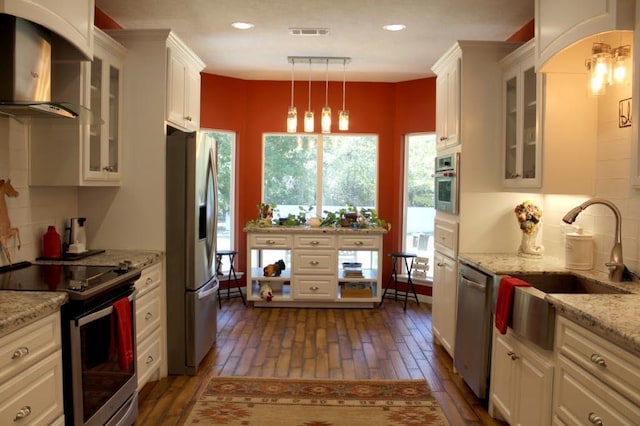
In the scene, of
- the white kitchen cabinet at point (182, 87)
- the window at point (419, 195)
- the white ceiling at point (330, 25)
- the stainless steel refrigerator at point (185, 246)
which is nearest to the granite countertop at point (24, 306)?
the stainless steel refrigerator at point (185, 246)

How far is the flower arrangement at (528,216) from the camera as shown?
3.56 meters

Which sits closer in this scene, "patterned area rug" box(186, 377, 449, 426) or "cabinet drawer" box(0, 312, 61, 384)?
"cabinet drawer" box(0, 312, 61, 384)

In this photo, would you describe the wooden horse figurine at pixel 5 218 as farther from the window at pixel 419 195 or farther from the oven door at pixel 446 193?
the window at pixel 419 195

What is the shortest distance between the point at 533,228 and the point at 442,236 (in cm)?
80

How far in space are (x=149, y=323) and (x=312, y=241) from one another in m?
2.58

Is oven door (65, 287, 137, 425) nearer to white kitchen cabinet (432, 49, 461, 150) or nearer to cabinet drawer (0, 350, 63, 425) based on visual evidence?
cabinet drawer (0, 350, 63, 425)

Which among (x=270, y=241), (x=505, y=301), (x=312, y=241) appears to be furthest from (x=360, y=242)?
(x=505, y=301)

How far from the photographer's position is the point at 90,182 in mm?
3117

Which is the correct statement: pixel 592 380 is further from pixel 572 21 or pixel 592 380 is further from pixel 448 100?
pixel 448 100

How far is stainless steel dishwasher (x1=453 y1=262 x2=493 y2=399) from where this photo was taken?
3.11 m

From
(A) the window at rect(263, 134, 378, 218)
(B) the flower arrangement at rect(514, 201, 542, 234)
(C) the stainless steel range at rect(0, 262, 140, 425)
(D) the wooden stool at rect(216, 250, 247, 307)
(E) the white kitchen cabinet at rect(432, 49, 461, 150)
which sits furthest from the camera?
(A) the window at rect(263, 134, 378, 218)

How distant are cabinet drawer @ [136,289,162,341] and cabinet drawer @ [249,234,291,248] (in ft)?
7.16

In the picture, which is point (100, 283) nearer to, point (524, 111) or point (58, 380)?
point (58, 380)

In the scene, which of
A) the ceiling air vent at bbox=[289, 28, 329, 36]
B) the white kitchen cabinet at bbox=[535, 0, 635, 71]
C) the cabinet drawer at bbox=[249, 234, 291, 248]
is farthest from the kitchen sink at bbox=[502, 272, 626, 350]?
the cabinet drawer at bbox=[249, 234, 291, 248]
